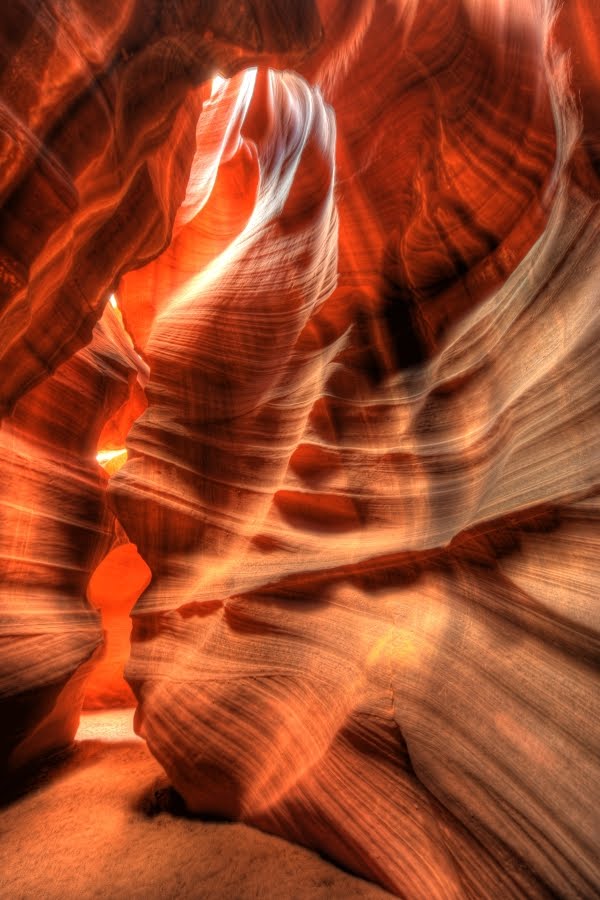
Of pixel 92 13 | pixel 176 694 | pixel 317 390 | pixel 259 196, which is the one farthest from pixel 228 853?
pixel 259 196

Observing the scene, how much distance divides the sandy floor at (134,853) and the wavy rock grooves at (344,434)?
0.45 ft

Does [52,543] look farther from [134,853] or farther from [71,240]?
[71,240]

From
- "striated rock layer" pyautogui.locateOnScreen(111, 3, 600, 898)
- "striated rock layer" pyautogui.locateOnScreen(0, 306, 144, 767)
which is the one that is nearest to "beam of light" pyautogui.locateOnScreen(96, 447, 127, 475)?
"striated rock layer" pyautogui.locateOnScreen(0, 306, 144, 767)

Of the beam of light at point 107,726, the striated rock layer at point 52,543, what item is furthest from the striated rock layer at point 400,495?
the beam of light at point 107,726

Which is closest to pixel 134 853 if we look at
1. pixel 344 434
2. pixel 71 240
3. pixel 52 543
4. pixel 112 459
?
→ pixel 52 543

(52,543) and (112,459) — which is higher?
(112,459)

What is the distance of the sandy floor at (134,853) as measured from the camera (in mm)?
2322

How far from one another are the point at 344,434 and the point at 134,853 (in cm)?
258

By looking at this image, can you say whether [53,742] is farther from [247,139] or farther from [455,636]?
[247,139]

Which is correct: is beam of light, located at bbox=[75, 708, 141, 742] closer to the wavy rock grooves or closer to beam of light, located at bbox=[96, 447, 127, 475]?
the wavy rock grooves

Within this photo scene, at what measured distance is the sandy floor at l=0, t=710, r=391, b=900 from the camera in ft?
→ 7.62

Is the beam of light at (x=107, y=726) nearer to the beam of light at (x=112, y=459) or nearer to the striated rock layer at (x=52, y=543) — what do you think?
the striated rock layer at (x=52, y=543)

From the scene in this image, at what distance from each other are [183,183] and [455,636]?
3.91 m

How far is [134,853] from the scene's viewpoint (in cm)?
270
